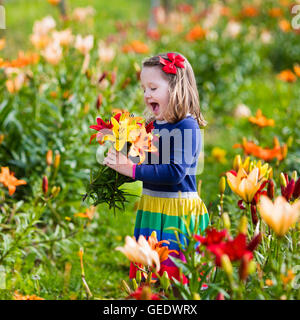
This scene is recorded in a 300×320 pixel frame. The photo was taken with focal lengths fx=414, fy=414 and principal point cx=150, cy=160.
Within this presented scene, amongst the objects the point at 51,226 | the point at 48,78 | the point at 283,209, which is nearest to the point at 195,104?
the point at 283,209

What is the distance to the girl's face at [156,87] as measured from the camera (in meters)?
1.54

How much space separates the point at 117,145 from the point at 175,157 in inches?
10.2

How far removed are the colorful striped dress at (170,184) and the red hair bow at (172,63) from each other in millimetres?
192

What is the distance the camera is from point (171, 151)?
150 centimetres

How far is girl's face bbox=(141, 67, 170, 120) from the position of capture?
154 centimetres

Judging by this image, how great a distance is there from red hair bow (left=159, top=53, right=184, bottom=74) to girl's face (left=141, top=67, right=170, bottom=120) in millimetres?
36

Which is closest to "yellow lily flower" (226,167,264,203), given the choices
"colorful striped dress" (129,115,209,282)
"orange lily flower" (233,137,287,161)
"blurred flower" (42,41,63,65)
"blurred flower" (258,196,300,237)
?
"colorful striped dress" (129,115,209,282)

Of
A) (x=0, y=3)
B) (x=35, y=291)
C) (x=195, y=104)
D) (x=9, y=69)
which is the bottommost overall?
(x=35, y=291)

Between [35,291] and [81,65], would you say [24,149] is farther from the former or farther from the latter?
[35,291]

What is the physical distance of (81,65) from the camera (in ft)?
9.15

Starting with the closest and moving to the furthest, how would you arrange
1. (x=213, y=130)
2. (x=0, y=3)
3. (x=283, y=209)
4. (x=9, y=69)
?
(x=283, y=209) < (x=9, y=69) < (x=213, y=130) < (x=0, y=3)

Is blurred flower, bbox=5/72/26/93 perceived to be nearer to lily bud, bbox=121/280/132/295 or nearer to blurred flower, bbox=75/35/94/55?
blurred flower, bbox=75/35/94/55

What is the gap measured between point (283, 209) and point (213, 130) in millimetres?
3449

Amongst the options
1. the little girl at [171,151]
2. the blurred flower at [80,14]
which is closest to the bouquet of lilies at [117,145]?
the little girl at [171,151]
